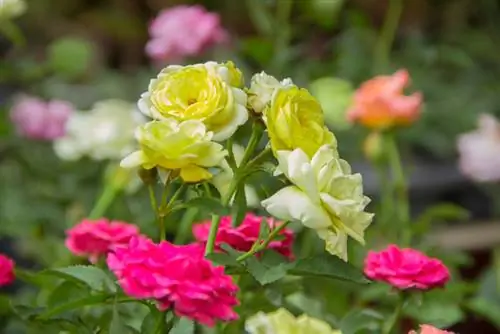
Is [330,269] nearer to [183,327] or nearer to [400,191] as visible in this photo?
[183,327]

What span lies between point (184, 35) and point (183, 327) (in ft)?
2.18

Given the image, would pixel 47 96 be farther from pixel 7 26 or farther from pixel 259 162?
pixel 259 162

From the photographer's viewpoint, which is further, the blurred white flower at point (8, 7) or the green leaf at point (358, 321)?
the blurred white flower at point (8, 7)

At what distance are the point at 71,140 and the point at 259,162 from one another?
563mm

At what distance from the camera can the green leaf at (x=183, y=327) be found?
49 cm

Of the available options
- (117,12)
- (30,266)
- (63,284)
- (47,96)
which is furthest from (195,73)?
(117,12)

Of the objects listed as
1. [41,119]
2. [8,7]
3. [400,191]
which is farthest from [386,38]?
[8,7]

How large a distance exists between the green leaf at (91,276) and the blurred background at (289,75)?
1.01 ft

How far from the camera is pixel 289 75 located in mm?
1128

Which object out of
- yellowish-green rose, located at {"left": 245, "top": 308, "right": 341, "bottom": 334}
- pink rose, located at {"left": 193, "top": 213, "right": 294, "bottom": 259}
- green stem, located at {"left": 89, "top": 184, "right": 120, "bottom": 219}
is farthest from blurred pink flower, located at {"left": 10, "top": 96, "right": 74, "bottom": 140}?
yellowish-green rose, located at {"left": 245, "top": 308, "right": 341, "bottom": 334}

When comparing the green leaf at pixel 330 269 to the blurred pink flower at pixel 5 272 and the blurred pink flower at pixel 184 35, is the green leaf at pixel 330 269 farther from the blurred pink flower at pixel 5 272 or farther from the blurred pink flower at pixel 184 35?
the blurred pink flower at pixel 184 35

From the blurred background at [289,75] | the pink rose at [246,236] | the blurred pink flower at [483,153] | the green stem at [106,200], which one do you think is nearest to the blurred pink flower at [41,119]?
the blurred background at [289,75]

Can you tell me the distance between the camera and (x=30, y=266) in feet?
3.92

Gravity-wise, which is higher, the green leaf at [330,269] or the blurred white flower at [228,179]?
the blurred white flower at [228,179]
